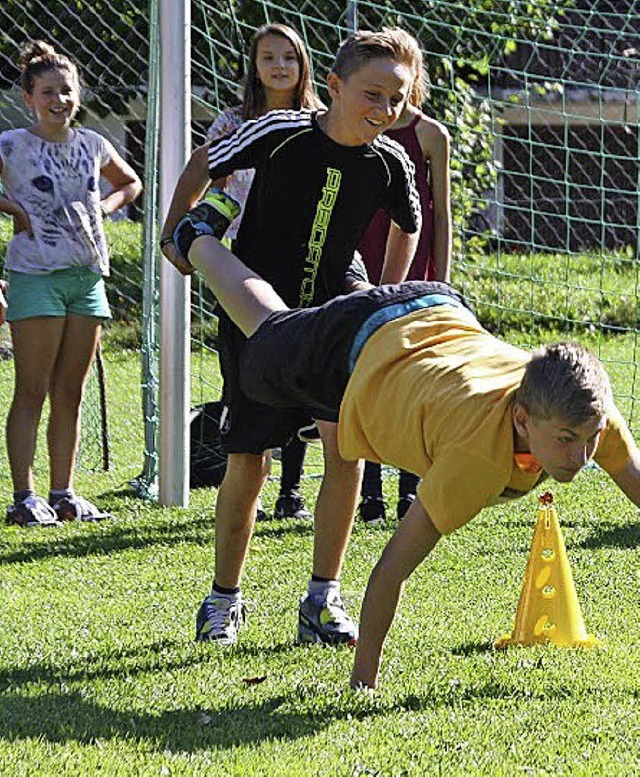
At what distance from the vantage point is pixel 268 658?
4699mm

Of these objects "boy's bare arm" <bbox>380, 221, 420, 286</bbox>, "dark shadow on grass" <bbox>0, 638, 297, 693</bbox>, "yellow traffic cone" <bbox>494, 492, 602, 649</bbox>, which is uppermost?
"boy's bare arm" <bbox>380, 221, 420, 286</bbox>

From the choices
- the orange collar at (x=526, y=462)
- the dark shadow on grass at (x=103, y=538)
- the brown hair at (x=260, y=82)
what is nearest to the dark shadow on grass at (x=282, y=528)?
the dark shadow on grass at (x=103, y=538)

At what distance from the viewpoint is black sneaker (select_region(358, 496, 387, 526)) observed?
7.17 meters

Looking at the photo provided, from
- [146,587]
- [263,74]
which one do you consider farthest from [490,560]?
[263,74]

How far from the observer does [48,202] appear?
7016 mm

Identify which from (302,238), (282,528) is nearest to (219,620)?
(302,238)

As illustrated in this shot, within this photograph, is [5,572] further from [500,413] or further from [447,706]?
[500,413]

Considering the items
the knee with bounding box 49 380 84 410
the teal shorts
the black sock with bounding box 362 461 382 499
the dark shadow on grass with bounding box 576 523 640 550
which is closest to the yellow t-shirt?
the dark shadow on grass with bounding box 576 523 640 550

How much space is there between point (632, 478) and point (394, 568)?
698mm

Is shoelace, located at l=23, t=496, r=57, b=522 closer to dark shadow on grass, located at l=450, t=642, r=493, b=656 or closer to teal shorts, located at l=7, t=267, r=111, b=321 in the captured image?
teal shorts, located at l=7, t=267, r=111, b=321

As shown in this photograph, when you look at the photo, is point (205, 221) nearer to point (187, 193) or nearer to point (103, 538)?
point (187, 193)

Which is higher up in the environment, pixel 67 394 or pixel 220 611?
pixel 67 394

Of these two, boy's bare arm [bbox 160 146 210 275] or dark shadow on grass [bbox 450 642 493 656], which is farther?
boy's bare arm [bbox 160 146 210 275]

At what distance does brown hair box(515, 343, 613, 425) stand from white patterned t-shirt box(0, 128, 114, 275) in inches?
146
